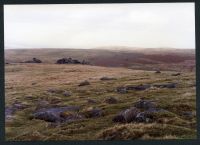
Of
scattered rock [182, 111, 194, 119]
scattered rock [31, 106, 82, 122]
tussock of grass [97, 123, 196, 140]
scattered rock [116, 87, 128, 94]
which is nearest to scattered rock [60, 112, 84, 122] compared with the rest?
scattered rock [31, 106, 82, 122]

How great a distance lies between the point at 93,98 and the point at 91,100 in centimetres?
10

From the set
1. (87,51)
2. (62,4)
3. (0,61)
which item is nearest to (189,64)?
(87,51)

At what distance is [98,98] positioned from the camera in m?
17.8

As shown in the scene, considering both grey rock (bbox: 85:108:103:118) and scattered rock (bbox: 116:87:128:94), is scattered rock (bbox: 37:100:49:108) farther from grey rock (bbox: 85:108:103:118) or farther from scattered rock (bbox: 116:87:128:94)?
scattered rock (bbox: 116:87:128:94)

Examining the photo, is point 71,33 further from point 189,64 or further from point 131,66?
point 189,64

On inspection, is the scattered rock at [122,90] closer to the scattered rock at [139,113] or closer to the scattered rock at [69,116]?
the scattered rock at [139,113]

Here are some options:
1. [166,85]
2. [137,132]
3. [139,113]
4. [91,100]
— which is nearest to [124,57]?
[166,85]

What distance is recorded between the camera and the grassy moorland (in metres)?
17.4

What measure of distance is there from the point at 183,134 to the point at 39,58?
551 cm

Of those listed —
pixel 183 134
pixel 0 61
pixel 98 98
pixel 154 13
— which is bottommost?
pixel 183 134

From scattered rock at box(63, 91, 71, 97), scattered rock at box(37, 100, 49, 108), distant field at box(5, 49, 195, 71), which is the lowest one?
scattered rock at box(37, 100, 49, 108)

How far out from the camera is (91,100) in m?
17.8

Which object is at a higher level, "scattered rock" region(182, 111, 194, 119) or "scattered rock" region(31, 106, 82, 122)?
"scattered rock" region(31, 106, 82, 122)

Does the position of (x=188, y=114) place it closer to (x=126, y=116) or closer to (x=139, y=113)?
(x=139, y=113)
